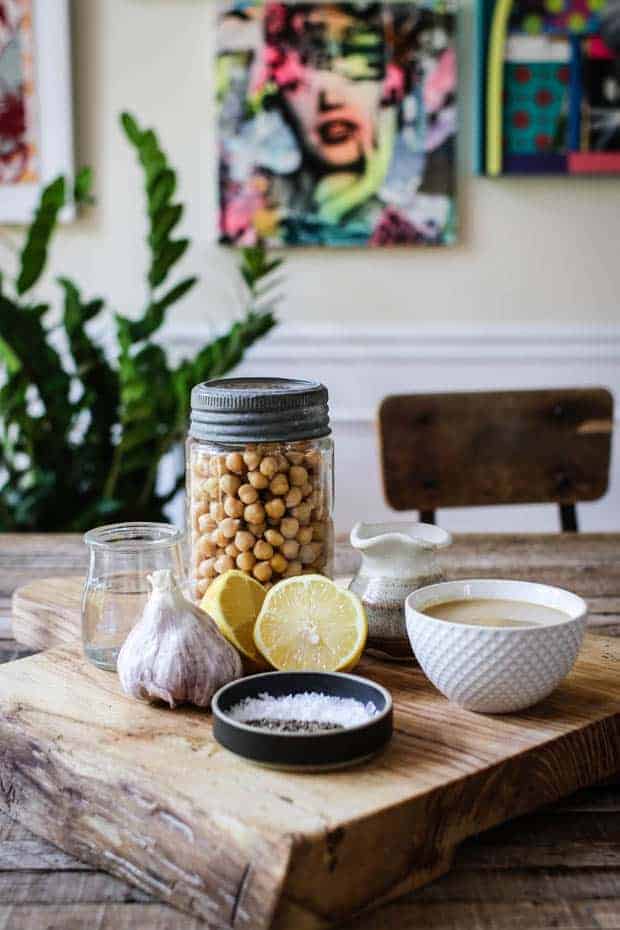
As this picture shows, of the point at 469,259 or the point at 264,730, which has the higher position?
the point at 469,259

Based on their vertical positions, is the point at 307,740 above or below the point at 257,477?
below

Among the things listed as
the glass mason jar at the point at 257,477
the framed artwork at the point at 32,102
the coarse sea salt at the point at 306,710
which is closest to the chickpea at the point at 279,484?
the glass mason jar at the point at 257,477

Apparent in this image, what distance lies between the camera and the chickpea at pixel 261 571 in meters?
1.02

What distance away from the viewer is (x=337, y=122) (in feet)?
9.17

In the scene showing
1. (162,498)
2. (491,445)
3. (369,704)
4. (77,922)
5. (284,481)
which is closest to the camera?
(77,922)

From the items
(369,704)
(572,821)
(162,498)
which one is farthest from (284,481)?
(162,498)

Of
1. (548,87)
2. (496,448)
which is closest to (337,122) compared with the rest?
(548,87)

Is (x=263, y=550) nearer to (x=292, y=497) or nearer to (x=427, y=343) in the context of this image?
(x=292, y=497)

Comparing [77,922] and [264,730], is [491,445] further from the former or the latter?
[77,922]

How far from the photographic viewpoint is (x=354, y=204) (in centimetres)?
282

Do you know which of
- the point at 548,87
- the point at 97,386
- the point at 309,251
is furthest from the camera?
the point at 309,251

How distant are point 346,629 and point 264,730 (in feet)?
0.63

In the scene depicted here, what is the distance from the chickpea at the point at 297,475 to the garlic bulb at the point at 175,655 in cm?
20

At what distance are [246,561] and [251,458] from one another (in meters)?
0.10
